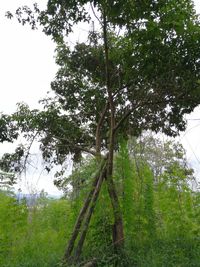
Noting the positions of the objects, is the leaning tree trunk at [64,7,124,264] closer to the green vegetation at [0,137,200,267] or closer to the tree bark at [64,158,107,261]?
the tree bark at [64,158,107,261]

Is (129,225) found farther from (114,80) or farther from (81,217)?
(114,80)

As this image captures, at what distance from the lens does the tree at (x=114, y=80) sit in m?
5.25

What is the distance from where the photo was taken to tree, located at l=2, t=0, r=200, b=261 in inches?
207

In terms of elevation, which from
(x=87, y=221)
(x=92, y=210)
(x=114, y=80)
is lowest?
(x=87, y=221)

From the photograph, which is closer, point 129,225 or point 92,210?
point 92,210

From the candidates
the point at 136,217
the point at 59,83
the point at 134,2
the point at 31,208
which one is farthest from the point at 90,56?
the point at 31,208

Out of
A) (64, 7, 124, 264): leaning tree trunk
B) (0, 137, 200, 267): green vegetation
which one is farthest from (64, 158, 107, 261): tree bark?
(0, 137, 200, 267): green vegetation

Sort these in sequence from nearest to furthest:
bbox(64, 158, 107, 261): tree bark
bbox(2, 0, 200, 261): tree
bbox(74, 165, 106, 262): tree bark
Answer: bbox(2, 0, 200, 261): tree → bbox(74, 165, 106, 262): tree bark → bbox(64, 158, 107, 261): tree bark

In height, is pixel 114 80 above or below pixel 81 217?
above

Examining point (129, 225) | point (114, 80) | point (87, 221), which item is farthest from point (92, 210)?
point (114, 80)

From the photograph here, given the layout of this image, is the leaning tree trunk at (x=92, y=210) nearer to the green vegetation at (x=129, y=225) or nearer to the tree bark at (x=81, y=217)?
the tree bark at (x=81, y=217)

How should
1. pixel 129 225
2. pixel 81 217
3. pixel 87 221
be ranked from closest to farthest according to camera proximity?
pixel 87 221, pixel 81 217, pixel 129 225

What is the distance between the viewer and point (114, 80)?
24.2ft

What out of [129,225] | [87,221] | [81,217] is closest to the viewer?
[87,221]
